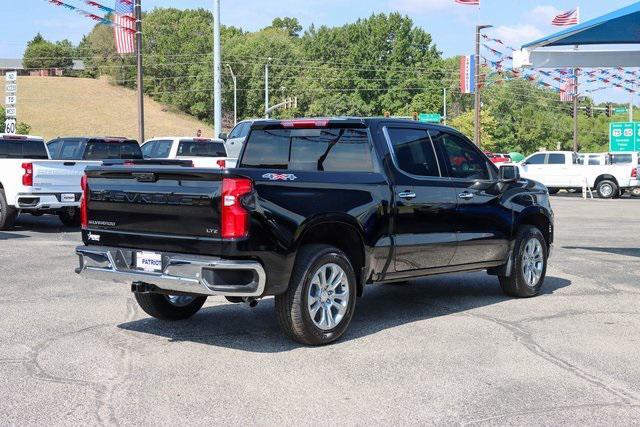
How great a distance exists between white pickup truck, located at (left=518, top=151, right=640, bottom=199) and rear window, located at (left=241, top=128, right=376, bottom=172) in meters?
28.4

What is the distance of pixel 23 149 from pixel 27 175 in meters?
1.52

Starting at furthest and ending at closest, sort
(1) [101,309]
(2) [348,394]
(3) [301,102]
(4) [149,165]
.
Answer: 1. (3) [301,102]
2. (1) [101,309]
3. (4) [149,165]
4. (2) [348,394]

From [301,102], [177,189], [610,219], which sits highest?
[301,102]

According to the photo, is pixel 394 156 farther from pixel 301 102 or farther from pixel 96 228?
pixel 301 102

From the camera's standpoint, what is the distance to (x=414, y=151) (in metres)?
7.98

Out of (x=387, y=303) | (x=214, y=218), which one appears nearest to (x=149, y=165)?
(x=214, y=218)

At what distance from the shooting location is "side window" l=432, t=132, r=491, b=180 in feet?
27.6

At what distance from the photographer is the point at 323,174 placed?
6.89 meters

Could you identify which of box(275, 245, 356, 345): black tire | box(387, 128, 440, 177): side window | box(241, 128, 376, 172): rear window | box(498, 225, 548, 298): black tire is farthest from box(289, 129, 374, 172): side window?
box(498, 225, 548, 298): black tire

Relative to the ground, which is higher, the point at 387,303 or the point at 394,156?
the point at 394,156

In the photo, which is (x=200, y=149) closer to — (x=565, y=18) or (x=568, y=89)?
(x=565, y=18)

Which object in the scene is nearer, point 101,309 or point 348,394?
point 348,394

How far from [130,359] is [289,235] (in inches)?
60.9

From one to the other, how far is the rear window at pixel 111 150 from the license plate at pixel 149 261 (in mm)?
12268
